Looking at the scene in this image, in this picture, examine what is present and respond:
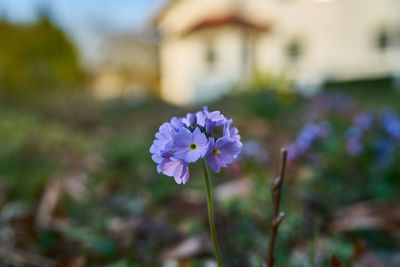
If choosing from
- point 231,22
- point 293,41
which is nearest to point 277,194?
point 231,22

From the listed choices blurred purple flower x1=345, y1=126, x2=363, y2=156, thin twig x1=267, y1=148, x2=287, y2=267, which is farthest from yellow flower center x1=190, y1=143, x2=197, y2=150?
blurred purple flower x1=345, y1=126, x2=363, y2=156

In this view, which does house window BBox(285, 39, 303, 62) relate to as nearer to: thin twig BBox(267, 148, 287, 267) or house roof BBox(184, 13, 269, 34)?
house roof BBox(184, 13, 269, 34)

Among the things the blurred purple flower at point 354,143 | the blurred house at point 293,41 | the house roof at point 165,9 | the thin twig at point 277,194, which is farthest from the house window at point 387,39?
the thin twig at point 277,194

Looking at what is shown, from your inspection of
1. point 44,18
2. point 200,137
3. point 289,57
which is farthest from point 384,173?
point 289,57

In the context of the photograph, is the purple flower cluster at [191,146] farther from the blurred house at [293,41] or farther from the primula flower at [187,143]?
the blurred house at [293,41]

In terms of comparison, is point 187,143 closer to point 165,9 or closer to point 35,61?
point 35,61

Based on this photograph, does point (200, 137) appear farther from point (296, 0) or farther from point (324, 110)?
point (296, 0)
